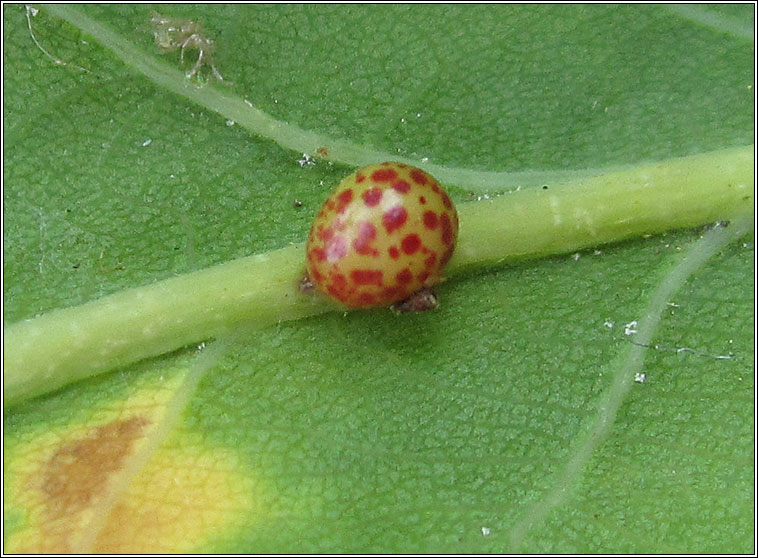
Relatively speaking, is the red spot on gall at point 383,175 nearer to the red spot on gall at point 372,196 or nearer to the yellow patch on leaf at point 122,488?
the red spot on gall at point 372,196

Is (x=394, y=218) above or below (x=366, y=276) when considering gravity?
above

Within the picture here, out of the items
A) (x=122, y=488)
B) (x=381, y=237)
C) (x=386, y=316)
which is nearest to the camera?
(x=381, y=237)

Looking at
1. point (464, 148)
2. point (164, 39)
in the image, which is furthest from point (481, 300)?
point (164, 39)

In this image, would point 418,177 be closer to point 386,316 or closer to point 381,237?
point 381,237

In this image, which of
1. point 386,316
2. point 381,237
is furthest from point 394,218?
point 386,316

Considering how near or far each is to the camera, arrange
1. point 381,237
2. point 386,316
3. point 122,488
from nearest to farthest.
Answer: point 381,237
point 122,488
point 386,316

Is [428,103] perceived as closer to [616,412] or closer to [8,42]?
[616,412]
